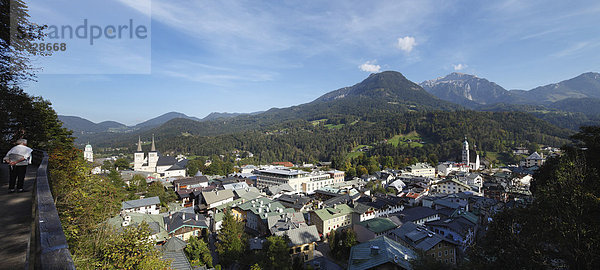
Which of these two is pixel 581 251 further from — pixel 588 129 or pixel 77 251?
pixel 77 251

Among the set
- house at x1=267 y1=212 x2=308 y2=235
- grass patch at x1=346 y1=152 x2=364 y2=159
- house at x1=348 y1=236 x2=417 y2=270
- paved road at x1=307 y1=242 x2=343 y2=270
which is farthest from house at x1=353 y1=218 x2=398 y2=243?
grass patch at x1=346 y1=152 x2=364 y2=159

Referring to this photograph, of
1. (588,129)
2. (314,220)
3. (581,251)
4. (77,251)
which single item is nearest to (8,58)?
(77,251)

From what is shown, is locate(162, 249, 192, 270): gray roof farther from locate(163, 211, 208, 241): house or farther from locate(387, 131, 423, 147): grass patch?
locate(387, 131, 423, 147): grass patch

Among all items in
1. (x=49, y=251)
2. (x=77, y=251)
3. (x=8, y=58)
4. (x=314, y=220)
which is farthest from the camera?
(x=314, y=220)

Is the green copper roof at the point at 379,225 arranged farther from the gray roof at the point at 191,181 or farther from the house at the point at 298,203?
the gray roof at the point at 191,181

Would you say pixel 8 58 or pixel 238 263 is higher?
pixel 8 58

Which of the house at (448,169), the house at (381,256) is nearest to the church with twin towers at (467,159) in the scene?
the house at (448,169)

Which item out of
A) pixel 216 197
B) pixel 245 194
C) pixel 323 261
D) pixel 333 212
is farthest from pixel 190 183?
pixel 323 261
